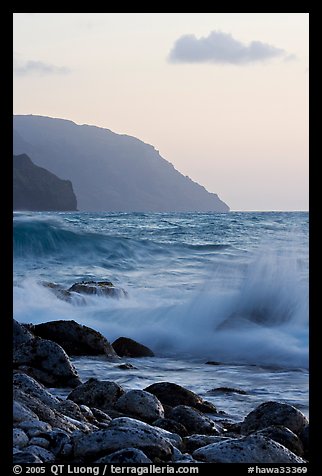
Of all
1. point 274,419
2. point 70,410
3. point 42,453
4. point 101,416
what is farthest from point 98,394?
point 42,453

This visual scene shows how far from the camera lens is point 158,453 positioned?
3785 mm

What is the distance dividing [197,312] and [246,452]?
8.46 metres

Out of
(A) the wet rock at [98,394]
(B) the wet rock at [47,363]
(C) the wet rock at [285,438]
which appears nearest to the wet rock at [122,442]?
(C) the wet rock at [285,438]

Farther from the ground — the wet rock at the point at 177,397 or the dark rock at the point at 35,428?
the dark rock at the point at 35,428

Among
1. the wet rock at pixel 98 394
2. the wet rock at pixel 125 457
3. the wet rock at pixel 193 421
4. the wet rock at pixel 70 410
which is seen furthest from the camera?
the wet rock at pixel 98 394

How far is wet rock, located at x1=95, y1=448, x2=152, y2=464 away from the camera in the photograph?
10.9ft

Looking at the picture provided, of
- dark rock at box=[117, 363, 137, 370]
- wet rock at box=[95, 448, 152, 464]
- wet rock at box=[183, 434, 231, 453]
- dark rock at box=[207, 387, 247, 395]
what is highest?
wet rock at box=[95, 448, 152, 464]

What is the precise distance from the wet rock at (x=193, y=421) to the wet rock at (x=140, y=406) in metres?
0.14

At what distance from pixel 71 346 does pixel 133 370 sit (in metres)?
0.92

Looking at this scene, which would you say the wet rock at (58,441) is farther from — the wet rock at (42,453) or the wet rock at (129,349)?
the wet rock at (129,349)

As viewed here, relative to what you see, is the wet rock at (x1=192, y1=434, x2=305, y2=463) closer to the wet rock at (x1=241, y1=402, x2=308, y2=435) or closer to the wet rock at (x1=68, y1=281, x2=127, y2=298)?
the wet rock at (x1=241, y1=402, x2=308, y2=435)

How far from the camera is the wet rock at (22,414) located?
4.08 metres

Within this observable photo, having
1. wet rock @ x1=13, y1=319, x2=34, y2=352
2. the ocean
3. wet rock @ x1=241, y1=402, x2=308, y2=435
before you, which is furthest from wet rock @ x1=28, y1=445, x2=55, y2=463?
wet rock @ x1=13, y1=319, x2=34, y2=352
